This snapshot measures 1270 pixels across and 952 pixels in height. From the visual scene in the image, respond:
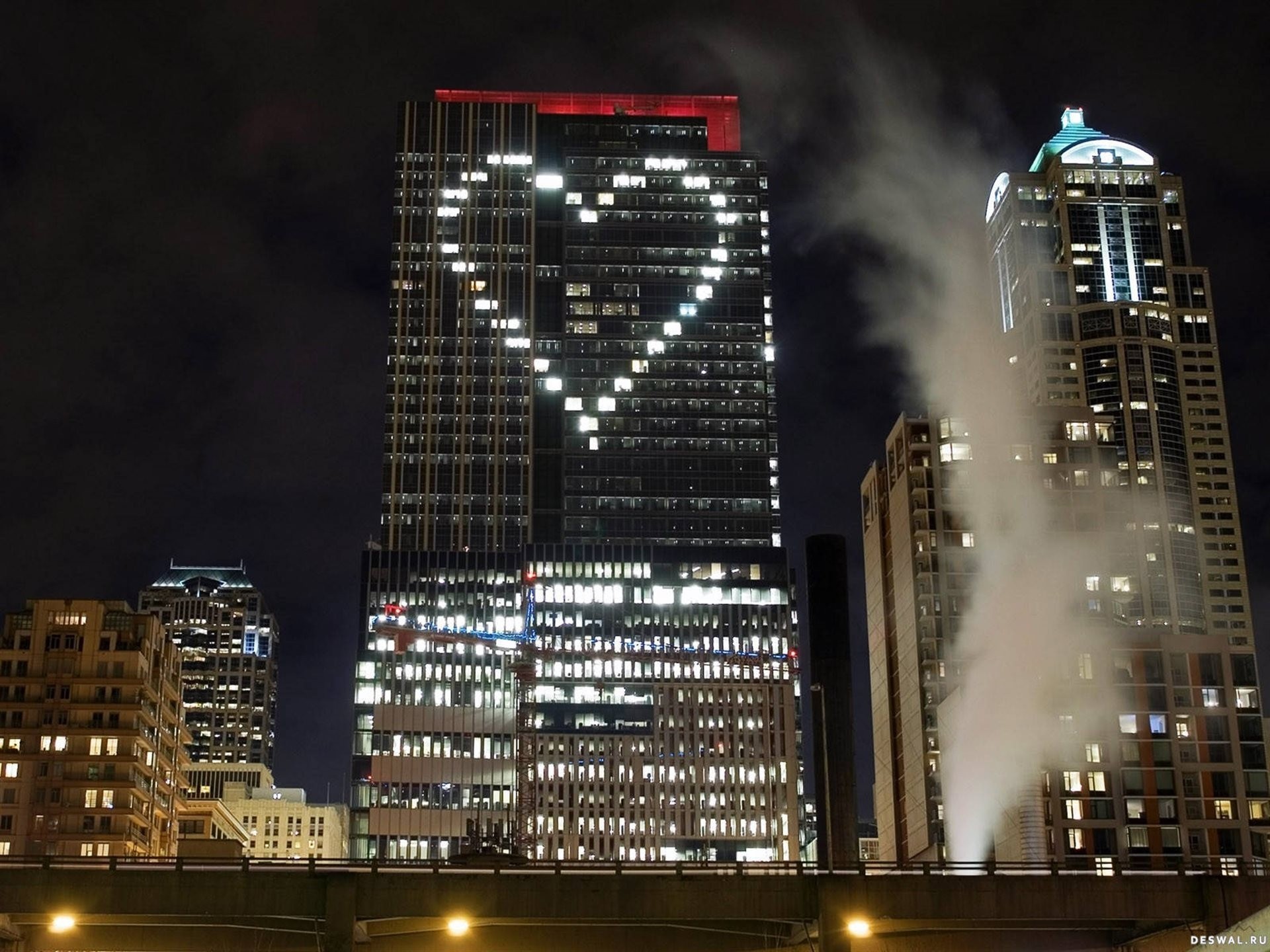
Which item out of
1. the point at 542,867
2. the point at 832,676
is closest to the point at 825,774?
the point at 832,676

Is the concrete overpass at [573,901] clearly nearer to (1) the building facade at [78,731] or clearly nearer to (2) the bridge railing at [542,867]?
(2) the bridge railing at [542,867]

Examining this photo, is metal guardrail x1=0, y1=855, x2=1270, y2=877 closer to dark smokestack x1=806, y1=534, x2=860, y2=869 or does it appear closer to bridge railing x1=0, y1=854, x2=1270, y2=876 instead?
bridge railing x1=0, y1=854, x2=1270, y2=876

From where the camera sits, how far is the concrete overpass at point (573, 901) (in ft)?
240

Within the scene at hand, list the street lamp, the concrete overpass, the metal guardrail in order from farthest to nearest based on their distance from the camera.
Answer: the street lamp
the metal guardrail
the concrete overpass

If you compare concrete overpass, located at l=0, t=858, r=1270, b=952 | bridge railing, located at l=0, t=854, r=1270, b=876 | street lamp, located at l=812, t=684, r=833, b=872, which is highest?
street lamp, located at l=812, t=684, r=833, b=872

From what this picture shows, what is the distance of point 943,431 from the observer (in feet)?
654

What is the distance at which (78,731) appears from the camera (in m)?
174

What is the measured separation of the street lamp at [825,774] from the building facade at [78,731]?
2846 inches

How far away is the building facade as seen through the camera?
17012 cm

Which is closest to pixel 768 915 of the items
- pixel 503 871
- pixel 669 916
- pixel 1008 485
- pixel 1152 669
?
pixel 669 916

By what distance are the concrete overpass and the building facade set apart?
315 feet

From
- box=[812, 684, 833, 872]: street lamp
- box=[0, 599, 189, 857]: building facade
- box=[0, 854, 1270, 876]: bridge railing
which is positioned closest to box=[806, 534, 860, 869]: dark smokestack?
box=[812, 684, 833, 872]: street lamp

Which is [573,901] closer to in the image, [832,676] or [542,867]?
[542,867]

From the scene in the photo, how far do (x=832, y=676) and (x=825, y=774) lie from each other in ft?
36.9
